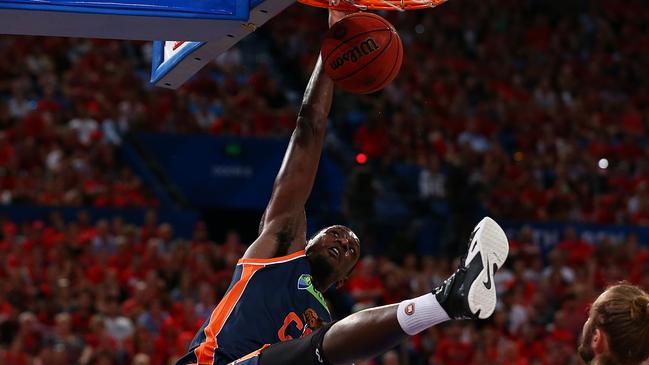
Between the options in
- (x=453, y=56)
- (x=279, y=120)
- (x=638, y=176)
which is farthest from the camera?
(x=453, y=56)

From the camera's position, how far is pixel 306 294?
4734 mm

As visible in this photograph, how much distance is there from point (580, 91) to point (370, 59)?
12.8m

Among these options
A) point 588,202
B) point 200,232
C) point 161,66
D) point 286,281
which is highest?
point 161,66

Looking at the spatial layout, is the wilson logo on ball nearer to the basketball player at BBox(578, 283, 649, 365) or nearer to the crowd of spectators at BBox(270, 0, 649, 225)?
the basketball player at BBox(578, 283, 649, 365)

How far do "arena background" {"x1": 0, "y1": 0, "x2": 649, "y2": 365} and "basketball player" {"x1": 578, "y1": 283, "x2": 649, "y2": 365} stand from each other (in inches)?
220

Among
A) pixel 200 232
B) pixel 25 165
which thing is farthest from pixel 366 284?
pixel 25 165

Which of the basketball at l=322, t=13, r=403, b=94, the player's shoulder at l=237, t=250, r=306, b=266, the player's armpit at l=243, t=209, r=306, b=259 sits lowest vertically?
the player's shoulder at l=237, t=250, r=306, b=266

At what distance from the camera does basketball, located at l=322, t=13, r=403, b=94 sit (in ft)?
15.4

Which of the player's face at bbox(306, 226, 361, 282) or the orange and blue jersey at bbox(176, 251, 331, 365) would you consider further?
the player's face at bbox(306, 226, 361, 282)

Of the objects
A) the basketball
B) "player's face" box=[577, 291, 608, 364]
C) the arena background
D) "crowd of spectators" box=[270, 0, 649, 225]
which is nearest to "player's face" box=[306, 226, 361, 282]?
the basketball

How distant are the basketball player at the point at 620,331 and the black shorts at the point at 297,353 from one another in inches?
38.4

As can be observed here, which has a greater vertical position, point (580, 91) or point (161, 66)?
point (161, 66)

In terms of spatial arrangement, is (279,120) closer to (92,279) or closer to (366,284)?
(366,284)

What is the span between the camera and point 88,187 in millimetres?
11477
